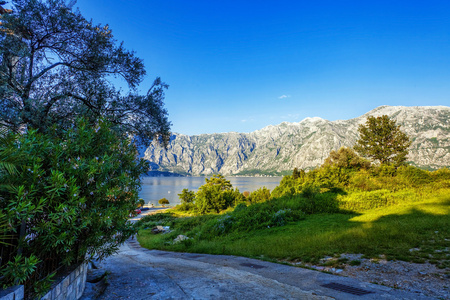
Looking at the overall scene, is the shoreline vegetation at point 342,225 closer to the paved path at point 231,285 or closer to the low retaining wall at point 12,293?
the paved path at point 231,285

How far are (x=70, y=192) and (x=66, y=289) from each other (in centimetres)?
204

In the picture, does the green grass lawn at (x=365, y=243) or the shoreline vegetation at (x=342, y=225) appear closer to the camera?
the green grass lawn at (x=365, y=243)

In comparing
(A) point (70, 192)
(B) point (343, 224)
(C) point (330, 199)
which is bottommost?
(B) point (343, 224)

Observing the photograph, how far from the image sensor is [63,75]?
900cm

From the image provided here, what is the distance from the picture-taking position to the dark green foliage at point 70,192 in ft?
10.6

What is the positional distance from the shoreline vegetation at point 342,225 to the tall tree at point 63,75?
4.90 m

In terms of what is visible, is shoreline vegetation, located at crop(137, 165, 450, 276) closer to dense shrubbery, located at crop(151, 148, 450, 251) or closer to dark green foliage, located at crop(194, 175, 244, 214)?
dense shrubbery, located at crop(151, 148, 450, 251)

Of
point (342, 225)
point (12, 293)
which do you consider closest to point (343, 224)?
point (342, 225)

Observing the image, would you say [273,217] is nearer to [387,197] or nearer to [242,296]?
[387,197]

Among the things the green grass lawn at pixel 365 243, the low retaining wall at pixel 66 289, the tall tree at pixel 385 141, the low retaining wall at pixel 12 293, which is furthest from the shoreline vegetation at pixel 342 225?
the tall tree at pixel 385 141

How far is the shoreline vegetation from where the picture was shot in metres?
8.93

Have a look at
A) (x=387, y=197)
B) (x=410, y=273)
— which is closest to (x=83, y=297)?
(x=410, y=273)

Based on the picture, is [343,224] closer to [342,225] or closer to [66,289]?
[342,225]

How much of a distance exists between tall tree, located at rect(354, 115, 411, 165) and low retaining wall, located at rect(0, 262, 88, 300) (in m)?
41.5
